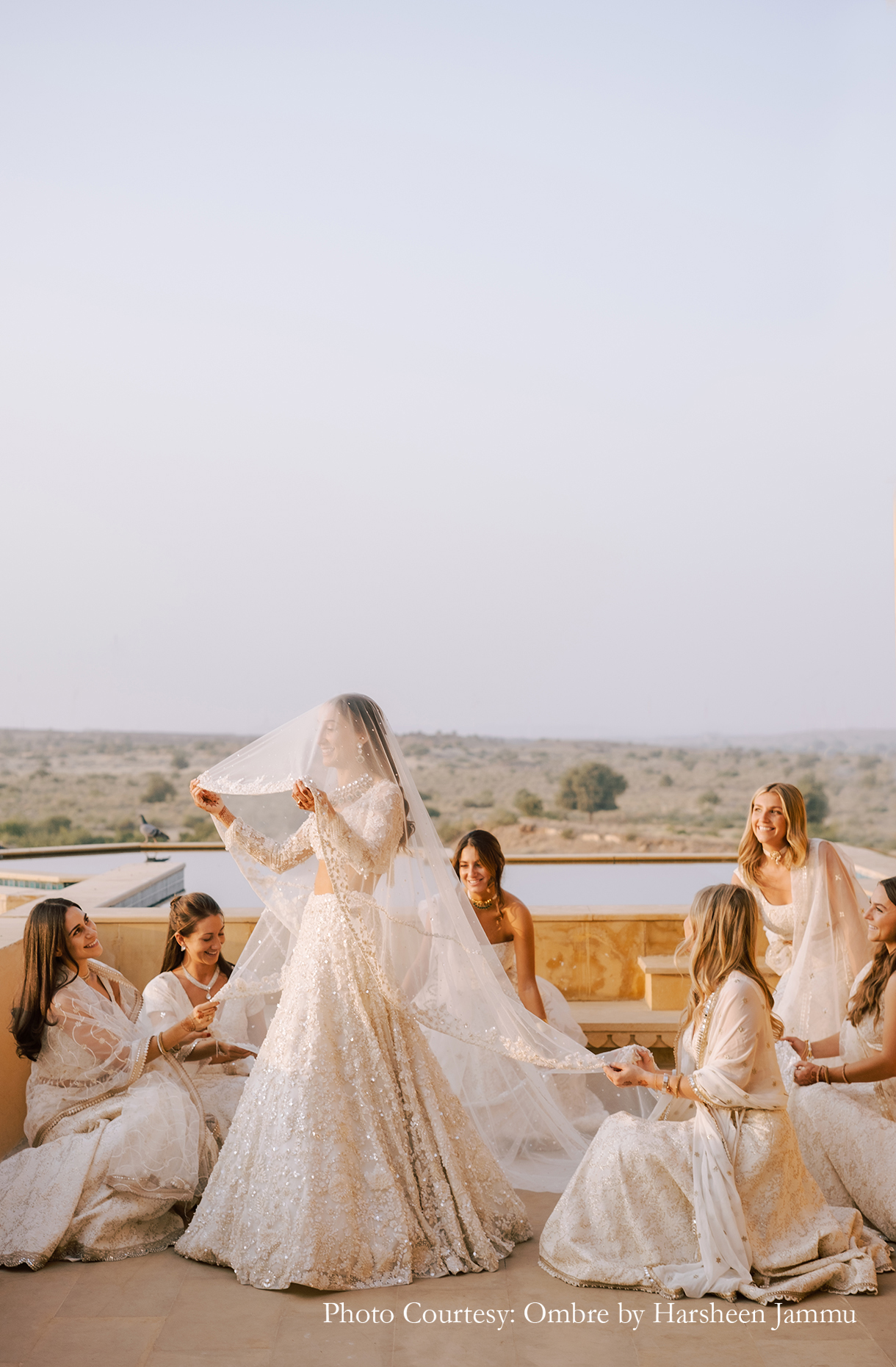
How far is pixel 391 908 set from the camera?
3.19 metres

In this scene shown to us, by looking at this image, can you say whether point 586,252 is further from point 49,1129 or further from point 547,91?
point 49,1129

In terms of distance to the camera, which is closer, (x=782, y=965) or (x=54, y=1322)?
(x=54, y=1322)

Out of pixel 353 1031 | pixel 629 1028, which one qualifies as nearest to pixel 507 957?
pixel 629 1028

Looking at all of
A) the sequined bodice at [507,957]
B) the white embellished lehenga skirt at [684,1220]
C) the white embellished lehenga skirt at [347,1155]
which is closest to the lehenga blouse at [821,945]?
the sequined bodice at [507,957]

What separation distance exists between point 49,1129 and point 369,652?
3518 cm

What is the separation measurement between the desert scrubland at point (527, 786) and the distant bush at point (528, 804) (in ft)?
0.15

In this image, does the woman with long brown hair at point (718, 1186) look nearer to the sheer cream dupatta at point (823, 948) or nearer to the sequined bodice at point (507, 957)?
the sheer cream dupatta at point (823, 948)

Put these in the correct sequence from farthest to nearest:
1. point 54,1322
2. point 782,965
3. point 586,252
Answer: point 586,252 → point 782,965 → point 54,1322

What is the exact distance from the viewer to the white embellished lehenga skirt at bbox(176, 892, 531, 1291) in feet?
9.43

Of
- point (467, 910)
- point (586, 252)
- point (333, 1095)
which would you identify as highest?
point (586, 252)

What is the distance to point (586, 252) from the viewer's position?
28312 millimetres

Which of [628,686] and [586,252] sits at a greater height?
[586,252]

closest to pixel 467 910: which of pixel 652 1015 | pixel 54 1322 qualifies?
pixel 54 1322

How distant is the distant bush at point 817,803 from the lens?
33.4m
